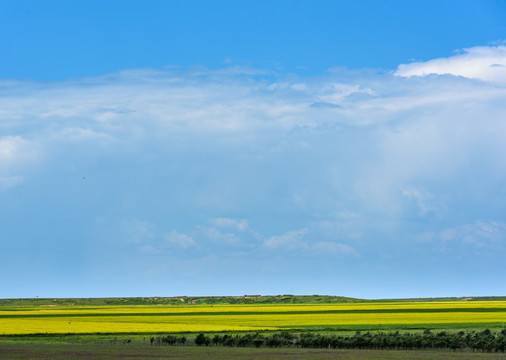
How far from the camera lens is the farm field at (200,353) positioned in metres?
36.5

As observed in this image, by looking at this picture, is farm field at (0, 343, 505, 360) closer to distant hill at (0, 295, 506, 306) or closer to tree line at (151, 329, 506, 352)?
tree line at (151, 329, 506, 352)

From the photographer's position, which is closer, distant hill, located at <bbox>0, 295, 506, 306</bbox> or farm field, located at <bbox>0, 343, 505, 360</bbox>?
farm field, located at <bbox>0, 343, 505, 360</bbox>

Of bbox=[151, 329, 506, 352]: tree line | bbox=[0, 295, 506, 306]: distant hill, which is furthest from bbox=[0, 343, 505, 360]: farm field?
bbox=[0, 295, 506, 306]: distant hill

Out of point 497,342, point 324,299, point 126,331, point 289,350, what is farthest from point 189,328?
point 324,299

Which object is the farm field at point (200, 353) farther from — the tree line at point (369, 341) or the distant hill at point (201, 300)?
the distant hill at point (201, 300)

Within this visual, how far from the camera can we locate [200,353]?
38.9 m

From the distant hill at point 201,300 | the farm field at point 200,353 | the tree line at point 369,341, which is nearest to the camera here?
the farm field at point 200,353

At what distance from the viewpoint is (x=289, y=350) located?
4166 cm

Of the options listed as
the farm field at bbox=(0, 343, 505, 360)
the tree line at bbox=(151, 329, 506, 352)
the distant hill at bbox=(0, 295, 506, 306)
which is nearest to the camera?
the farm field at bbox=(0, 343, 505, 360)

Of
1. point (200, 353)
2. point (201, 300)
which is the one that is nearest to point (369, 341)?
point (200, 353)

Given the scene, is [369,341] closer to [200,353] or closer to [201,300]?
[200,353]

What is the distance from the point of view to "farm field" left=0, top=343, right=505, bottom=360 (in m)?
36.5

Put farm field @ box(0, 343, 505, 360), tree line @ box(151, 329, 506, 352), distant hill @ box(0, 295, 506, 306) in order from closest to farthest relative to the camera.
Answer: farm field @ box(0, 343, 505, 360) → tree line @ box(151, 329, 506, 352) → distant hill @ box(0, 295, 506, 306)

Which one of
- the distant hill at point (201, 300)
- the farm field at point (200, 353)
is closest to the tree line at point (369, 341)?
the farm field at point (200, 353)
